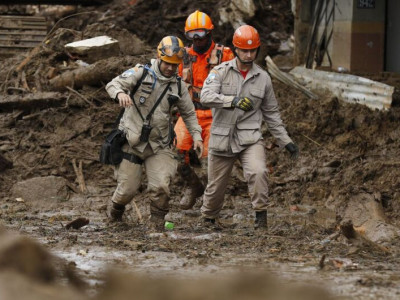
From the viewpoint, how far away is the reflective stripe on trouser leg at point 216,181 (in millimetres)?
10031

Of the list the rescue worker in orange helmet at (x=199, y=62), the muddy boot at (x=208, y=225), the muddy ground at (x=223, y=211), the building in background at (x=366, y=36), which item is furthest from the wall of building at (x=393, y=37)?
the muddy boot at (x=208, y=225)

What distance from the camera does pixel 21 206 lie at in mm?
12328

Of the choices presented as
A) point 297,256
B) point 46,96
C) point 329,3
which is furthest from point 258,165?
point 329,3

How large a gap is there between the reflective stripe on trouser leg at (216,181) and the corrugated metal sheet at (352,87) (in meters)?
4.53

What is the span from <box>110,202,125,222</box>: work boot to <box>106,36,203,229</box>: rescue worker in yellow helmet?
0.24 meters

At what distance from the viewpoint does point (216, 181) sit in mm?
10109

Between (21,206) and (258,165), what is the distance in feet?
13.2

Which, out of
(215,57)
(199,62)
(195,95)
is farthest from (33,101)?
(215,57)

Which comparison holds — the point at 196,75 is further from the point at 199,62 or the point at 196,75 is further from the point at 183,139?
the point at 183,139

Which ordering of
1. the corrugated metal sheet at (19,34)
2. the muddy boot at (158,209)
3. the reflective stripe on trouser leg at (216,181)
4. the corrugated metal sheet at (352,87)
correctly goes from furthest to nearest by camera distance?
the corrugated metal sheet at (19,34), the corrugated metal sheet at (352,87), the reflective stripe on trouser leg at (216,181), the muddy boot at (158,209)

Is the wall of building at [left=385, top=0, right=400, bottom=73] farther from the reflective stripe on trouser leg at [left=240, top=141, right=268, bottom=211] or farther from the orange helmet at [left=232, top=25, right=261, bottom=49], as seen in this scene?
the reflective stripe on trouser leg at [left=240, top=141, right=268, bottom=211]

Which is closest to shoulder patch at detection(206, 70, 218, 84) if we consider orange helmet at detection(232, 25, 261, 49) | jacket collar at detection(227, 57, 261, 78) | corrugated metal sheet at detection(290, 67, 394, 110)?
jacket collar at detection(227, 57, 261, 78)

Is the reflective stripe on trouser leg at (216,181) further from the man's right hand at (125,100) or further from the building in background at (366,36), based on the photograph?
the building in background at (366,36)

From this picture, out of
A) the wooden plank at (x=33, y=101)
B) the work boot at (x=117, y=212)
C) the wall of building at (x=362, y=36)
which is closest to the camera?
the work boot at (x=117, y=212)
